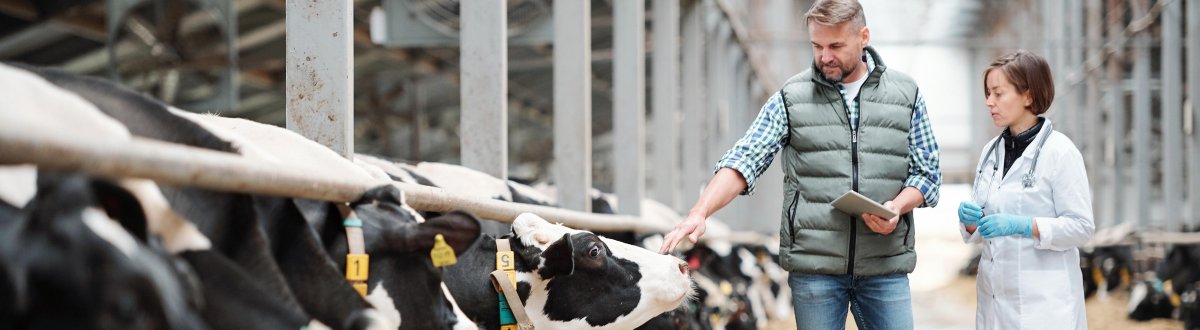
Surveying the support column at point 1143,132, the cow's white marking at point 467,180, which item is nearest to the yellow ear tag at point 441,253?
the cow's white marking at point 467,180

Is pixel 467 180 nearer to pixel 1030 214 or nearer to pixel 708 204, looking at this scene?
pixel 708 204

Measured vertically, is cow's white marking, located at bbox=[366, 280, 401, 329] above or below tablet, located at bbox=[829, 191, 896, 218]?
below

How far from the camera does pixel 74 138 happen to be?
1.92m

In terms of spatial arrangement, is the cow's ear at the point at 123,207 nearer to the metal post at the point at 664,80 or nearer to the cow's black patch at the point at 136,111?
the cow's black patch at the point at 136,111

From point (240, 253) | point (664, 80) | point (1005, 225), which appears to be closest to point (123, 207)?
point (240, 253)

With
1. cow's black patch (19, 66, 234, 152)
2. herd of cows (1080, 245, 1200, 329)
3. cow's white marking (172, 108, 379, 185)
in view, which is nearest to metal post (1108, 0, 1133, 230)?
herd of cows (1080, 245, 1200, 329)

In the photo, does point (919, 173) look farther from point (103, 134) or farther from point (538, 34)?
point (538, 34)

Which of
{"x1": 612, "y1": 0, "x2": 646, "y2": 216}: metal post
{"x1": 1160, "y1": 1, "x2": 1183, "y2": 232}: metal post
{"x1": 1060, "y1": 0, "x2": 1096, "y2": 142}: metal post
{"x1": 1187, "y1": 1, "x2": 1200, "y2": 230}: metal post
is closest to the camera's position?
{"x1": 612, "y1": 0, "x2": 646, "y2": 216}: metal post

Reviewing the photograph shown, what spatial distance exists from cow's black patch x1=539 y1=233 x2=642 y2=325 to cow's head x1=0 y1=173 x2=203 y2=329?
1.84 meters

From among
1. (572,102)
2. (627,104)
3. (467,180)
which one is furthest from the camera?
(627,104)

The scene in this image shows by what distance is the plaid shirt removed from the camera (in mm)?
4133

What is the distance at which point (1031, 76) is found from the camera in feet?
13.0

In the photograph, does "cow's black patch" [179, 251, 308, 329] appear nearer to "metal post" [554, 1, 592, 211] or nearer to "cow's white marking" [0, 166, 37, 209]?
"cow's white marking" [0, 166, 37, 209]

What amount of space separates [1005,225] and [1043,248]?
0.13 metres
